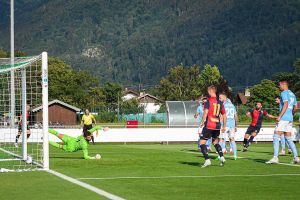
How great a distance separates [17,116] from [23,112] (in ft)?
35.5

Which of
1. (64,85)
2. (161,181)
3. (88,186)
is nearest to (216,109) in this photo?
(161,181)

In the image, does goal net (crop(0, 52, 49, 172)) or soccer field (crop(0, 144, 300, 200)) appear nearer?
soccer field (crop(0, 144, 300, 200))

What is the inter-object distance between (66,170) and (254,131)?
53.4ft

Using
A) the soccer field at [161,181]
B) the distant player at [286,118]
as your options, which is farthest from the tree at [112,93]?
the soccer field at [161,181]

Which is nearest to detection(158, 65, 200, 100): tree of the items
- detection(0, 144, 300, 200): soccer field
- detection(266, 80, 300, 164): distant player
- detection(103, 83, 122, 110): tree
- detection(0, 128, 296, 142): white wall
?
detection(103, 83, 122, 110): tree

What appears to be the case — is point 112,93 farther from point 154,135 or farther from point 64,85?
point 154,135

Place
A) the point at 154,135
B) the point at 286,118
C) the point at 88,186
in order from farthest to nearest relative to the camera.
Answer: the point at 154,135, the point at 286,118, the point at 88,186

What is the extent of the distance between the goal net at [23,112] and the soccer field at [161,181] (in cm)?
114

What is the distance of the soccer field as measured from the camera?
12047 millimetres

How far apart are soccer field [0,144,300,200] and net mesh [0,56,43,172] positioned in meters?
1.60

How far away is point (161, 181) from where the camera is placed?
14109 mm

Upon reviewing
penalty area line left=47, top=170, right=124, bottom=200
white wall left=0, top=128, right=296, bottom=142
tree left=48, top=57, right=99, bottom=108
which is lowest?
penalty area line left=47, top=170, right=124, bottom=200

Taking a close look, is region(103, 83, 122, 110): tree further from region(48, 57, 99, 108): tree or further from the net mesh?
the net mesh

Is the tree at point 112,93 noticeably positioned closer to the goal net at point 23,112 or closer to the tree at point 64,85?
the tree at point 64,85
